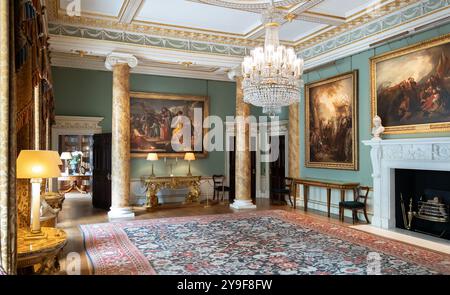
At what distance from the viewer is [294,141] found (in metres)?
10.4

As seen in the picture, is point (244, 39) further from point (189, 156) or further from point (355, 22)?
point (189, 156)

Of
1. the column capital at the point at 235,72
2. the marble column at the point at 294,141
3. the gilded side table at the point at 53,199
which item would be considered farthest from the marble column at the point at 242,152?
the gilded side table at the point at 53,199

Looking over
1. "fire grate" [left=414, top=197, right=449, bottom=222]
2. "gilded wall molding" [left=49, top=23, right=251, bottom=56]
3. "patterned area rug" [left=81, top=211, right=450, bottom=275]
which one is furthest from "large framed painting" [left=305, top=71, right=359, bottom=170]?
"gilded wall molding" [left=49, top=23, right=251, bottom=56]

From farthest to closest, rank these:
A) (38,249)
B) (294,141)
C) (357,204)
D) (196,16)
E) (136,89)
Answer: (136,89)
(294,141)
(196,16)
(357,204)
(38,249)

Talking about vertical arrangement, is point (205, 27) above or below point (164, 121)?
above

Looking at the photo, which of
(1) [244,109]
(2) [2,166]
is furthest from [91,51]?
(2) [2,166]

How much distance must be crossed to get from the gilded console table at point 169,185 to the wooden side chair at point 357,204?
457 centimetres

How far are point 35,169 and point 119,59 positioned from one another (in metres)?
5.63

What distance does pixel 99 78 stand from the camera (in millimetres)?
10445

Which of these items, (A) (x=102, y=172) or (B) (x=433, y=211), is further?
(A) (x=102, y=172)

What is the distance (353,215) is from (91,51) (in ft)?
24.2

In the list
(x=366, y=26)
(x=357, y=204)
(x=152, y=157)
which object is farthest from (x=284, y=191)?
(x=366, y=26)

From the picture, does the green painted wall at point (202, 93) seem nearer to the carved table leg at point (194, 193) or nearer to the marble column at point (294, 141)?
the marble column at point (294, 141)

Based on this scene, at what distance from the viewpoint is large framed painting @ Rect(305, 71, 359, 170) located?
323 inches
